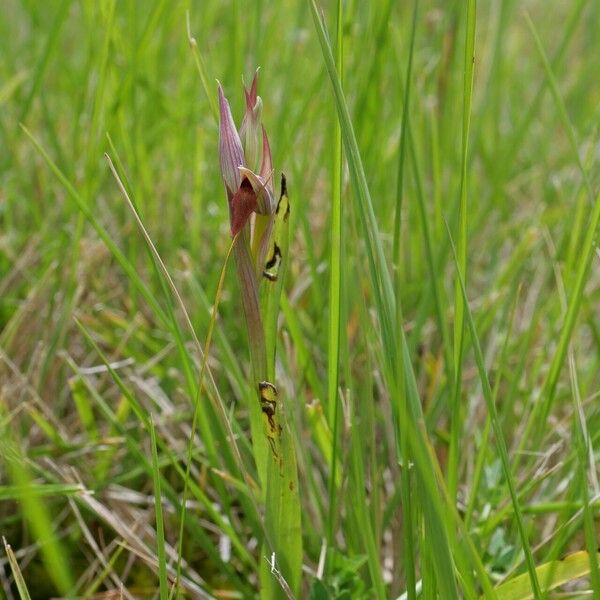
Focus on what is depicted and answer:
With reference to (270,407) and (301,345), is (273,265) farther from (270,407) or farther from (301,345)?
(301,345)

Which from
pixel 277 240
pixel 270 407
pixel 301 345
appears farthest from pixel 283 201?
pixel 301 345

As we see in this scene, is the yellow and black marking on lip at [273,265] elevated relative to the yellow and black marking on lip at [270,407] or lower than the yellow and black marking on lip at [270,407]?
elevated

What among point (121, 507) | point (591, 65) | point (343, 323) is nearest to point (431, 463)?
point (343, 323)

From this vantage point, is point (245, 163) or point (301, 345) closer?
point (245, 163)

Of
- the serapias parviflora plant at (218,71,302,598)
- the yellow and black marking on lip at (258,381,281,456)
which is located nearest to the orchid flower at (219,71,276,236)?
the serapias parviflora plant at (218,71,302,598)

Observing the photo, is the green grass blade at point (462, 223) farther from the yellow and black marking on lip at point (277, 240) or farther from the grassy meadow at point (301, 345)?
the yellow and black marking on lip at point (277, 240)

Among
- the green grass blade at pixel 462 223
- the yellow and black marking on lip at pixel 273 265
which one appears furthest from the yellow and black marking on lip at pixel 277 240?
the green grass blade at pixel 462 223

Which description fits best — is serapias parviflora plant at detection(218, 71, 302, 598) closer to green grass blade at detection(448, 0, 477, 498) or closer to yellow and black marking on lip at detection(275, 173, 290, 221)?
yellow and black marking on lip at detection(275, 173, 290, 221)
